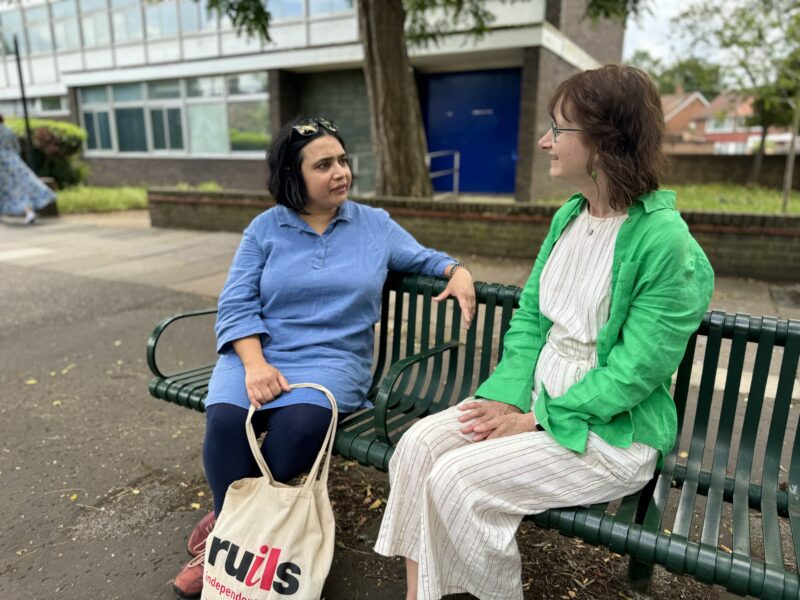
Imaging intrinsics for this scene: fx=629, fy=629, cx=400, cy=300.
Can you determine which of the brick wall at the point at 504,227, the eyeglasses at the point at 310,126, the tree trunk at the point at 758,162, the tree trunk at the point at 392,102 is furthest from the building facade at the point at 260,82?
the eyeglasses at the point at 310,126

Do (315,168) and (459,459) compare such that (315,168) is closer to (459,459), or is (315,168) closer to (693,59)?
(459,459)

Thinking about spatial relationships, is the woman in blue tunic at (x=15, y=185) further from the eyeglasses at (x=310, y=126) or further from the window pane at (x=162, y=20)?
the eyeglasses at (x=310, y=126)

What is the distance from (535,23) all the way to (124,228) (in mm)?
8714

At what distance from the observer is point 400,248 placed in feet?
8.79

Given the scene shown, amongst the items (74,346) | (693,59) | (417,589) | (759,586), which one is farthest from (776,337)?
(693,59)

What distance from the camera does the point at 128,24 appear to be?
19.2 metres

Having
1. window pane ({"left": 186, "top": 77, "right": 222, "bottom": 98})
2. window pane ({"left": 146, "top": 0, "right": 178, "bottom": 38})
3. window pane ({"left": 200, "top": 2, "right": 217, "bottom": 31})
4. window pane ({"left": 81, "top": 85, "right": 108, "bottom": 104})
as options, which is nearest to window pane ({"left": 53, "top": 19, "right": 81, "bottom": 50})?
window pane ({"left": 81, "top": 85, "right": 108, "bottom": 104})

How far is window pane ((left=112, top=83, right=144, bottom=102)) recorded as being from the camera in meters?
19.6

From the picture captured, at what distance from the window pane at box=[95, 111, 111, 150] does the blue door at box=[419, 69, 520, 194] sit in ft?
37.1

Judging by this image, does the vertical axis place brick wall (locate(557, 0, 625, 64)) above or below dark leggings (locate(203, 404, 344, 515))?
above

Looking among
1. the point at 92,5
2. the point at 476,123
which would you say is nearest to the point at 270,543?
the point at 476,123

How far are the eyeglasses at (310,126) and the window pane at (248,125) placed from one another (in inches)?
601

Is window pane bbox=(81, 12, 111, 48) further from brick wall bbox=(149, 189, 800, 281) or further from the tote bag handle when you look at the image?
the tote bag handle

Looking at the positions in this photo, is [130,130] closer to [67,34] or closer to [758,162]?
[67,34]
